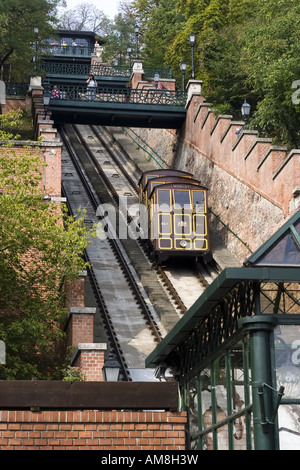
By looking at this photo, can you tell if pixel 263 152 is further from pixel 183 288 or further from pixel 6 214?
pixel 6 214

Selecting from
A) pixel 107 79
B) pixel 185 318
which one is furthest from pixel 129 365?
pixel 107 79

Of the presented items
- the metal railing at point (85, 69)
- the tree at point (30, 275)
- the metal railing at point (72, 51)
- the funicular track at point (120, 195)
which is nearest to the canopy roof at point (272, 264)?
the tree at point (30, 275)

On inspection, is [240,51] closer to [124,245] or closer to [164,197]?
[124,245]

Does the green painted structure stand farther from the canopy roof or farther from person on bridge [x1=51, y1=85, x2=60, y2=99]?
person on bridge [x1=51, y1=85, x2=60, y2=99]

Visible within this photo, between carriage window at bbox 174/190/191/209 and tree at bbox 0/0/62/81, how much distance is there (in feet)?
42.9

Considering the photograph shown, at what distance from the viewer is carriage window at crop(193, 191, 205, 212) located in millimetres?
33369

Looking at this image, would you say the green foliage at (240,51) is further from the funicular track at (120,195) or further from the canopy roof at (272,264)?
the canopy roof at (272,264)

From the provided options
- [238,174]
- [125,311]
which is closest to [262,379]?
[125,311]

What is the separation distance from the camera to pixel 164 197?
110 feet

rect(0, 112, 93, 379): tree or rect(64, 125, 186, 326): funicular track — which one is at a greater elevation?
rect(64, 125, 186, 326): funicular track

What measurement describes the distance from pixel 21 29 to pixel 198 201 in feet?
52.8

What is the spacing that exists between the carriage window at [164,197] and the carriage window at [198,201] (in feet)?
2.87

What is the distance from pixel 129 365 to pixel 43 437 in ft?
46.6

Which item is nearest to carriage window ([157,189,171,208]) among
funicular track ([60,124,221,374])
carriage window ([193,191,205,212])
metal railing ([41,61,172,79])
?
carriage window ([193,191,205,212])
